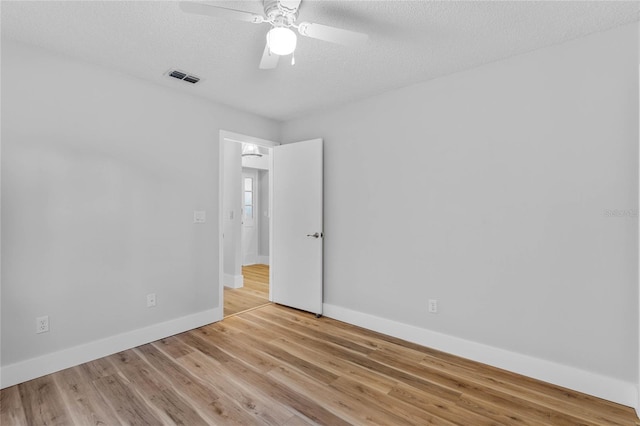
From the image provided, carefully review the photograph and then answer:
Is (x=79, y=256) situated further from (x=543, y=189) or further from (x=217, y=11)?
(x=543, y=189)

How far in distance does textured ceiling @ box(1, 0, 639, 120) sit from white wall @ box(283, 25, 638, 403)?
280mm

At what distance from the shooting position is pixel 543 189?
232cm

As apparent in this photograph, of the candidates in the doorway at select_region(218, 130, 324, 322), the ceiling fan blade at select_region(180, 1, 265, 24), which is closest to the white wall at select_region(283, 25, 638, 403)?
the doorway at select_region(218, 130, 324, 322)

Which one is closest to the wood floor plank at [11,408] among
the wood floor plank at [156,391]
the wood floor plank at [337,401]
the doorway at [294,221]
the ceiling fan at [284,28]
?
the wood floor plank at [156,391]

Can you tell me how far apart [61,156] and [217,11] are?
1848 mm

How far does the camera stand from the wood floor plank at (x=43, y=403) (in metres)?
1.86

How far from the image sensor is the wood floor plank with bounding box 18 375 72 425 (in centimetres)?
186

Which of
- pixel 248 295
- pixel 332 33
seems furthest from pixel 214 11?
pixel 248 295

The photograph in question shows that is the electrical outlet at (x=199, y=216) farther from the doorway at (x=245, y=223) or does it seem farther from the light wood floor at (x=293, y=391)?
the light wood floor at (x=293, y=391)

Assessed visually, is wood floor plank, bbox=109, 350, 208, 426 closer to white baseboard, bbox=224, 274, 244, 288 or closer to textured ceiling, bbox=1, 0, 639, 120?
white baseboard, bbox=224, 274, 244, 288

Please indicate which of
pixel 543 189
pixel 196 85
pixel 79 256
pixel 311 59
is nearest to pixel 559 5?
pixel 543 189

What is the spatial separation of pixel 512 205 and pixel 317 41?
1963mm

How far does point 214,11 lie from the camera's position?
61.4 inches

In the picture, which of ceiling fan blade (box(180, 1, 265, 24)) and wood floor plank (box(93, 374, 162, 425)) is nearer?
ceiling fan blade (box(180, 1, 265, 24))
